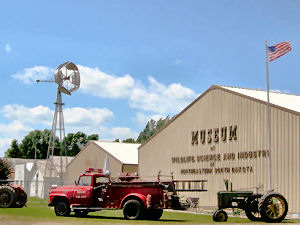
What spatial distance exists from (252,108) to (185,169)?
880 cm

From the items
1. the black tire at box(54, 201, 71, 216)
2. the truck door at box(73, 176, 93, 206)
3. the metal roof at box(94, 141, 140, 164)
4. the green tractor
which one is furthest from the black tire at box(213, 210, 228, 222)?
the metal roof at box(94, 141, 140, 164)

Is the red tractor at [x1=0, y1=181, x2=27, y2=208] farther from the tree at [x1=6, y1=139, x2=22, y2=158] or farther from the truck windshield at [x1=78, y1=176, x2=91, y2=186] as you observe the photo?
the tree at [x1=6, y1=139, x2=22, y2=158]

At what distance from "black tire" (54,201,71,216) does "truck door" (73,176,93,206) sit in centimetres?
49

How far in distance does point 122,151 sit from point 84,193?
109ft

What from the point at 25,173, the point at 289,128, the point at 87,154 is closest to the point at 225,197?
the point at 289,128

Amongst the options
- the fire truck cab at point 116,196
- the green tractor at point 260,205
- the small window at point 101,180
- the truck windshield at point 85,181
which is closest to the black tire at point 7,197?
the fire truck cab at point 116,196

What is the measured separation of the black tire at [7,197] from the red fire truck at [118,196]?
6552 mm

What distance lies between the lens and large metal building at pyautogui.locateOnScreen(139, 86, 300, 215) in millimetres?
32219

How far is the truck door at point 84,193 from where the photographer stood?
25750 mm

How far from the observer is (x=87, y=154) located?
200 ft

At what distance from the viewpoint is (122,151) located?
59.0 meters

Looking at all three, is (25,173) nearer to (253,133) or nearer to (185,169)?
(185,169)

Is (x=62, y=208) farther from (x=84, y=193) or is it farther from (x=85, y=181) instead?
(x=85, y=181)

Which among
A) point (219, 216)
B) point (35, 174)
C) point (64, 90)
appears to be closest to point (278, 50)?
point (219, 216)
